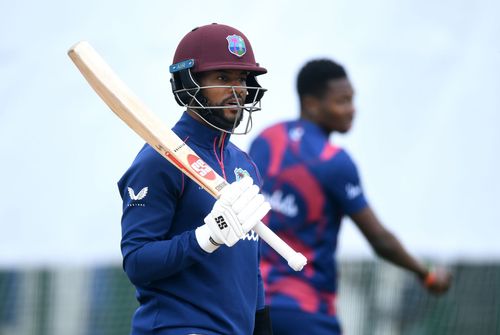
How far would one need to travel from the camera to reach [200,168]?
3.27 m

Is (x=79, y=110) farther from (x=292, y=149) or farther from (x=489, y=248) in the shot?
(x=489, y=248)

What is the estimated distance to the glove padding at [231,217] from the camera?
311cm

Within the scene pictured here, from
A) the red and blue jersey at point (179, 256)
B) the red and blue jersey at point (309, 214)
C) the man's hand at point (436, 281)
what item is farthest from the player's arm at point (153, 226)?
the man's hand at point (436, 281)

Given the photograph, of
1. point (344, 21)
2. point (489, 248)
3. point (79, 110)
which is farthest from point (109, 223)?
point (489, 248)

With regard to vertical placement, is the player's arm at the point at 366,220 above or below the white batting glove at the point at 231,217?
below

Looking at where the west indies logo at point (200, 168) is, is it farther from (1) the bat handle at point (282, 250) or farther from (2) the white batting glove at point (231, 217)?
(1) the bat handle at point (282, 250)

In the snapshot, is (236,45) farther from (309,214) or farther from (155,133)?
(309,214)

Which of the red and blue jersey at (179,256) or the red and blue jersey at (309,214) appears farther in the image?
the red and blue jersey at (309,214)

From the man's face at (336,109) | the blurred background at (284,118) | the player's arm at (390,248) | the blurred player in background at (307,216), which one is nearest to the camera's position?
the blurred player in background at (307,216)

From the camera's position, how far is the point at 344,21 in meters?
7.22

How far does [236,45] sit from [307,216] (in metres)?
1.69

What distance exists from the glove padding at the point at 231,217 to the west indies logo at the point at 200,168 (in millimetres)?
128

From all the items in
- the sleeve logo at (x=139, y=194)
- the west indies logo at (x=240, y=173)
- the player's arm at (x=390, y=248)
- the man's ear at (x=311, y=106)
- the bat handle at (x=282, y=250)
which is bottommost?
the player's arm at (x=390, y=248)

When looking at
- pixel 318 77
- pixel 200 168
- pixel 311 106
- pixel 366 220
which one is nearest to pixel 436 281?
pixel 366 220
